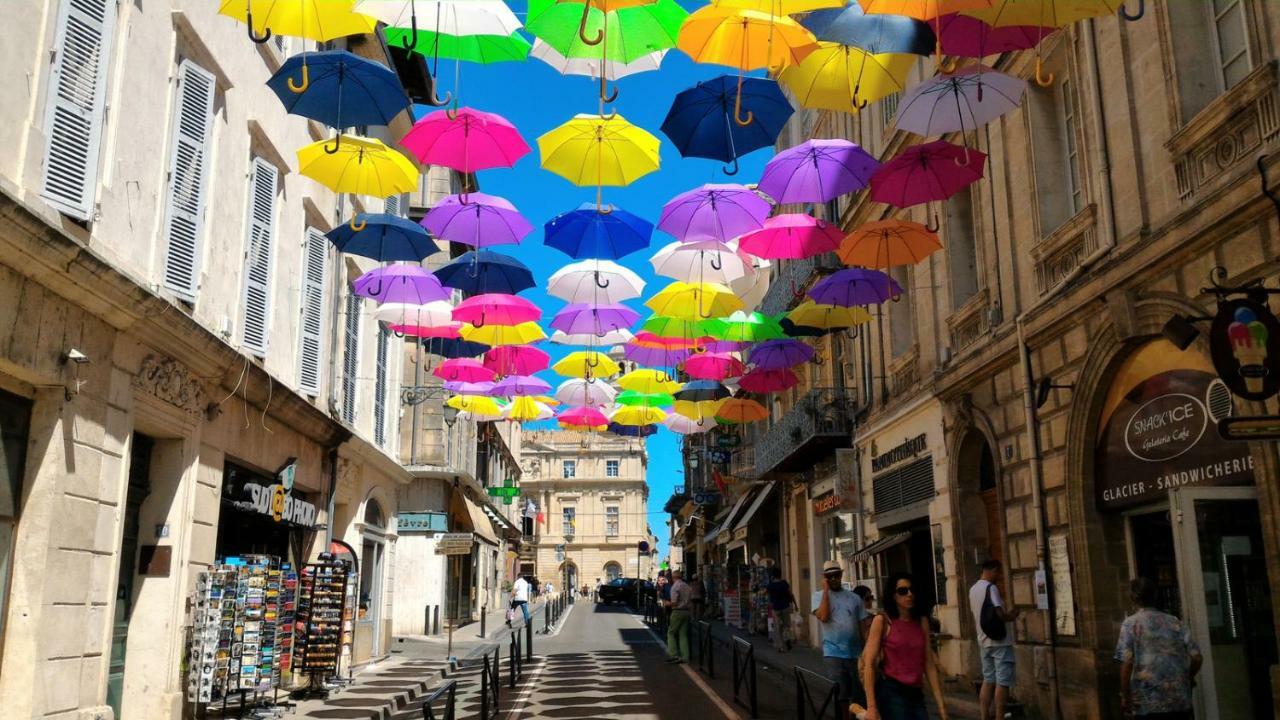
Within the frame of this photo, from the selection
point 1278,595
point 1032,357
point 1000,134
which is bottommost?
point 1278,595

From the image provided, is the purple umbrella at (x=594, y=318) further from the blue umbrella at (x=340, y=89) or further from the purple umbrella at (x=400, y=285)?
the blue umbrella at (x=340, y=89)

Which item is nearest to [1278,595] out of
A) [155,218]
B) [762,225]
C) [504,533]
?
[762,225]

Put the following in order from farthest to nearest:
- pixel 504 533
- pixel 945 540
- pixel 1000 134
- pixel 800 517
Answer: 1. pixel 504 533
2. pixel 800 517
3. pixel 945 540
4. pixel 1000 134

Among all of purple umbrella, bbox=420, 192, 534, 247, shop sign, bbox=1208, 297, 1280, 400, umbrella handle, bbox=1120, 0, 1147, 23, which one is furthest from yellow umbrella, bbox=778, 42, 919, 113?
purple umbrella, bbox=420, 192, 534, 247

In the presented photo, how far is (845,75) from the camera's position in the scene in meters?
9.95

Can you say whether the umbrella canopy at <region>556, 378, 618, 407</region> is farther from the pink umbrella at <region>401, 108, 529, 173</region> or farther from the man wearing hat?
the man wearing hat

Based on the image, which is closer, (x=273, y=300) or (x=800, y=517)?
(x=273, y=300)

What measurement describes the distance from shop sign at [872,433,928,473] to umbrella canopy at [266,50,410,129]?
10.5 meters

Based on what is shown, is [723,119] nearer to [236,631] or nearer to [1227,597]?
[1227,597]

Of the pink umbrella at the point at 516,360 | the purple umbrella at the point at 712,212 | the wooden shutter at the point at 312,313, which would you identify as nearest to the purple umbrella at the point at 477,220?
the purple umbrella at the point at 712,212

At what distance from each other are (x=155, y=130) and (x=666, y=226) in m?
5.77

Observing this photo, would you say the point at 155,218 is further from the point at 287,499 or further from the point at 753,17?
the point at 753,17

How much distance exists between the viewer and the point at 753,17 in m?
8.48

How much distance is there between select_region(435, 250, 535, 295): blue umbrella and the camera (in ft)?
48.6
